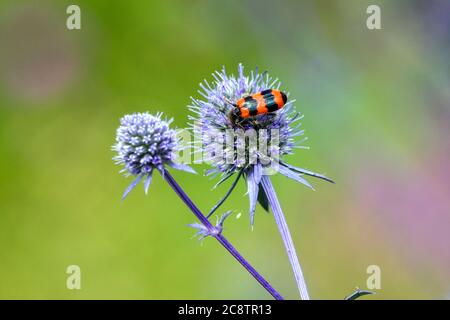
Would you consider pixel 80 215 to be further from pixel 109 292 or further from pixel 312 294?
pixel 312 294

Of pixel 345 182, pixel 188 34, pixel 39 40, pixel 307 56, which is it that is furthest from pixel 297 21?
pixel 39 40

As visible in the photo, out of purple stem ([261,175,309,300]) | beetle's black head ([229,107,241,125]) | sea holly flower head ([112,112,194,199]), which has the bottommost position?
purple stem ([261,175,309,300])

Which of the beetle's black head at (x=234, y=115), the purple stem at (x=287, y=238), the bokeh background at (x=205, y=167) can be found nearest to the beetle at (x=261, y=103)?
the beetle's black head at (x=234, y=115)

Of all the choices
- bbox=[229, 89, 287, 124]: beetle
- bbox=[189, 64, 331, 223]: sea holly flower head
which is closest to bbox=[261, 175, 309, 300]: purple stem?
bbox=[189, 64, 331, 223]: sea holly flower head

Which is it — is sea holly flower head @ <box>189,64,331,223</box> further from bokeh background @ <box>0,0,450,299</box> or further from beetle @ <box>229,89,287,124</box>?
bokeh background @ <box>0,0,450,299</box>

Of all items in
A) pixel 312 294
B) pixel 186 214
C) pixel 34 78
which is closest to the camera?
pixel 312 294

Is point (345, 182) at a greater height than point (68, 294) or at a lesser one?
greater

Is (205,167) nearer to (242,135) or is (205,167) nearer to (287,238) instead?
(242,135)
